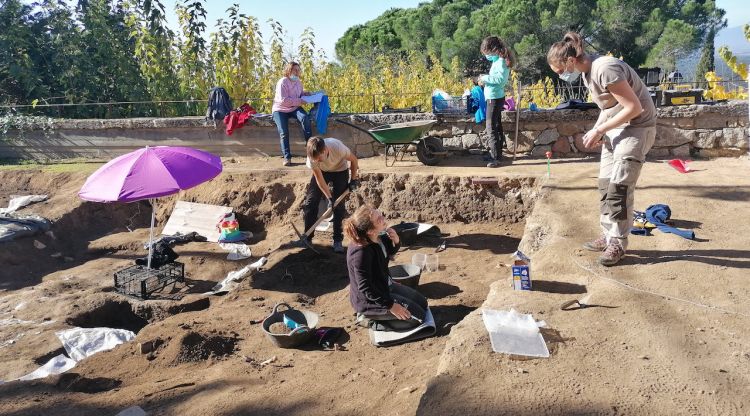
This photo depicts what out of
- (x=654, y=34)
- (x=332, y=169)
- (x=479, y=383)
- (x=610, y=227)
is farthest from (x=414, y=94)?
(x=654, y=34)

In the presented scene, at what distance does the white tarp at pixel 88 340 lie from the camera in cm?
489

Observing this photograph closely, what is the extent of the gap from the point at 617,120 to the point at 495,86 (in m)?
3.75

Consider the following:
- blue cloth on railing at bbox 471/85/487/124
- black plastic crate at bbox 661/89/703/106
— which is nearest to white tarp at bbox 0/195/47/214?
blue cloth on railing at bbox 471/85/487/124

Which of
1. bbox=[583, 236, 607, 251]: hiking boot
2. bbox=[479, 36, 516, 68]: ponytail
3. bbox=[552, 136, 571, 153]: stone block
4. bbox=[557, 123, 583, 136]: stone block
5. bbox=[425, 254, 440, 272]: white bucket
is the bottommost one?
bbox=[425, 254, 440, 272]: white bucket

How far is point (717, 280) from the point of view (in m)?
3.91

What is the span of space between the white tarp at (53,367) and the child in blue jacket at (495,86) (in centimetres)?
542

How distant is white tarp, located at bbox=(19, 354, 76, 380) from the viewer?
442 centimetres

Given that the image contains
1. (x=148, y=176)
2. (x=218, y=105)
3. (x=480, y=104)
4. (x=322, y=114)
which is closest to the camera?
(x=148, y=176)

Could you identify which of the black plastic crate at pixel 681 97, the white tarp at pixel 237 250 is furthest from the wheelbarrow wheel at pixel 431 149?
the black plastic crate at pixel 681 97

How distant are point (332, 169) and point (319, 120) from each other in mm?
2806

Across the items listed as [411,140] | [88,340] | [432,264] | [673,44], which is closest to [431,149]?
[411,140]

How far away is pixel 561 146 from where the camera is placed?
8.41 metres

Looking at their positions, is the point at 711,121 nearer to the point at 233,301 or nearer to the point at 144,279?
the point at 233,301

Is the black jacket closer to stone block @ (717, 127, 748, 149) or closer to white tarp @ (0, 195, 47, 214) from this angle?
stone block @ (717, 127, 748, 149)
